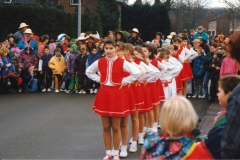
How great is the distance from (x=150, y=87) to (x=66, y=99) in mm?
5823

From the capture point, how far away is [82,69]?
49.6 feet

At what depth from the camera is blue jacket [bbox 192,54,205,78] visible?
14242 mm

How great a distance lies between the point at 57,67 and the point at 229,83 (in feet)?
39.8

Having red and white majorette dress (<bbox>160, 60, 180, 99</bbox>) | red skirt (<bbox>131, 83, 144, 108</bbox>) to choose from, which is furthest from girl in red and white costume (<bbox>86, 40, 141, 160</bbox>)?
red and white majorette dress (<bbox>160, 60, 180, 99</bbox>)

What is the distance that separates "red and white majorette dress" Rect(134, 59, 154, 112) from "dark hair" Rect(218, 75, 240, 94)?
410cm

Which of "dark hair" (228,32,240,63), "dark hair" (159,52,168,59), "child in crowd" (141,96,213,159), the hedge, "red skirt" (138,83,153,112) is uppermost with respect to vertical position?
the hedge

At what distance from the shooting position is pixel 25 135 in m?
8.77

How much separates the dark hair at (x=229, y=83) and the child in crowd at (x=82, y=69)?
11.6 m

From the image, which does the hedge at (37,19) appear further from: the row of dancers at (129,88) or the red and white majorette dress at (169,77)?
the red and white majorette dress at (169,77)

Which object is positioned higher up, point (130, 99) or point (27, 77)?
point (130, 99)

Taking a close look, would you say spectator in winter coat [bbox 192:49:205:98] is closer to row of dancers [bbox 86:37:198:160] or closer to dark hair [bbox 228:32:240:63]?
row of dancers [bbox 86:37:198:160]

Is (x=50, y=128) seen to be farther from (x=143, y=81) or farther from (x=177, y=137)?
(x=177, y=137)

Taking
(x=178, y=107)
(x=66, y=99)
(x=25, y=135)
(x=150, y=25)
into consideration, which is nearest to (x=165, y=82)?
(x=25, y=135)

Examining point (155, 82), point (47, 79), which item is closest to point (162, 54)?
point (155, 82)
